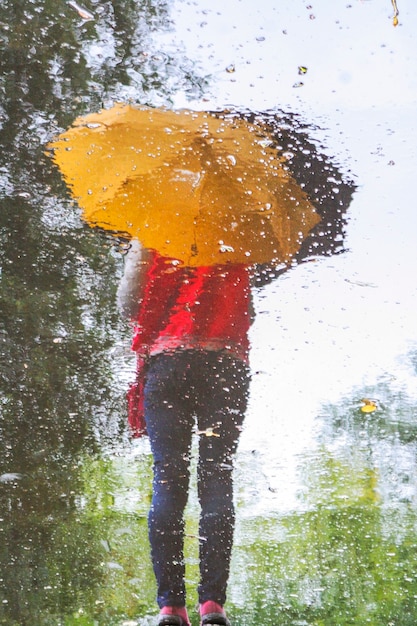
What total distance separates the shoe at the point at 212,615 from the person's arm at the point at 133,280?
0.59 meters

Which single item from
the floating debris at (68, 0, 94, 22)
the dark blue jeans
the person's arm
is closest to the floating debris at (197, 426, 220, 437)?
the dark blue jeans

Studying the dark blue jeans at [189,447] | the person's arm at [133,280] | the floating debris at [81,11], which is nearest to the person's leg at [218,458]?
the dark blue jeans at [189,447]

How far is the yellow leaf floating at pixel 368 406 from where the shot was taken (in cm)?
140

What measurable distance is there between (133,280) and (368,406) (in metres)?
0.61

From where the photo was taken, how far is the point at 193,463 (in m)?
1.24

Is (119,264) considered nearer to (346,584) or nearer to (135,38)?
(135,38)

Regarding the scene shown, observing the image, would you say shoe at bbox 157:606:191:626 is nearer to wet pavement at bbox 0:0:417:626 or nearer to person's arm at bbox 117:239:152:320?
wet pavement at bbox 0:0:417:626

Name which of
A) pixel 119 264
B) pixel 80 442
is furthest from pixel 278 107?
pixel 80 442

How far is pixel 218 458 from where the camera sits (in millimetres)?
1343

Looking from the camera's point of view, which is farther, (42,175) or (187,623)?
(42,175)

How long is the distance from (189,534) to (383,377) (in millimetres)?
552

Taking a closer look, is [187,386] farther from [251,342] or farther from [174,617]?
[174,617]

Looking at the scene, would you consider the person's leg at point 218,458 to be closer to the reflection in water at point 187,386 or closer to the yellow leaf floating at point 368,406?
the reflection in water at point 187,386

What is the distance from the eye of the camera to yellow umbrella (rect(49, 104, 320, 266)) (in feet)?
3.84
